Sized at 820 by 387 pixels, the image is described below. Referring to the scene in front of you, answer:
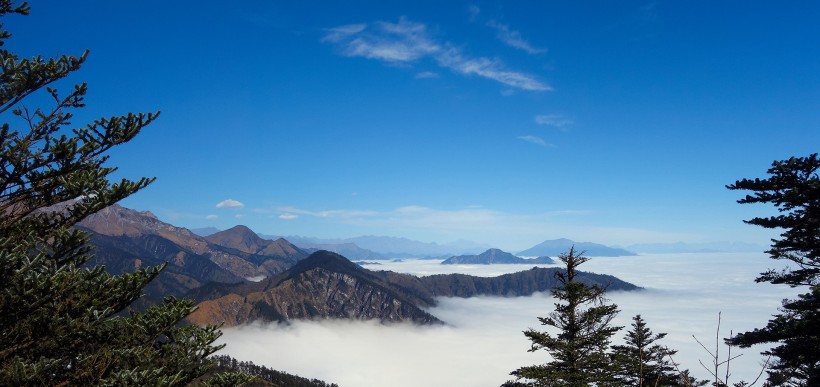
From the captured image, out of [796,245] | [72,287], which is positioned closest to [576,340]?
[796,245]

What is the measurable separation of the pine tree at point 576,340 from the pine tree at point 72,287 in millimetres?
14728

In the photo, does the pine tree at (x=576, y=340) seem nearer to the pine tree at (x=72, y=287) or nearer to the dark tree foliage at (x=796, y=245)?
the dark tree foliage at (x=796, y=245)

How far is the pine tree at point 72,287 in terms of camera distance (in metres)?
9.79

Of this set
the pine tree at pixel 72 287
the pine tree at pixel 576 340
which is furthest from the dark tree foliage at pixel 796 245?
the pine tree at pixel 72 287

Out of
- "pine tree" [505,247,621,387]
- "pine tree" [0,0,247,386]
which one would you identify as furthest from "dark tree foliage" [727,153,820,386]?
"pine tree" [0,0,247,386]

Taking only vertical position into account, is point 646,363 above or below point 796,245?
below

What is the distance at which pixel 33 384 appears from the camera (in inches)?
371

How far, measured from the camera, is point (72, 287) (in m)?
9.66

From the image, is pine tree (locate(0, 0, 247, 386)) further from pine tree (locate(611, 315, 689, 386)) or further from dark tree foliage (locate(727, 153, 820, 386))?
pine tree (locate(611, 315, 689, 386))

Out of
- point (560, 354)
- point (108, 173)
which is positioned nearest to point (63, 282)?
point (108, 173)

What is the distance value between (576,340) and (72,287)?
20.1 m

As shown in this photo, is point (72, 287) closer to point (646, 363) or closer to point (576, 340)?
point (576, 340)

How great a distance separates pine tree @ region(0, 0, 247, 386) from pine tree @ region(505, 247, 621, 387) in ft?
48.3

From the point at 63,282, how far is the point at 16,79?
4784mm
